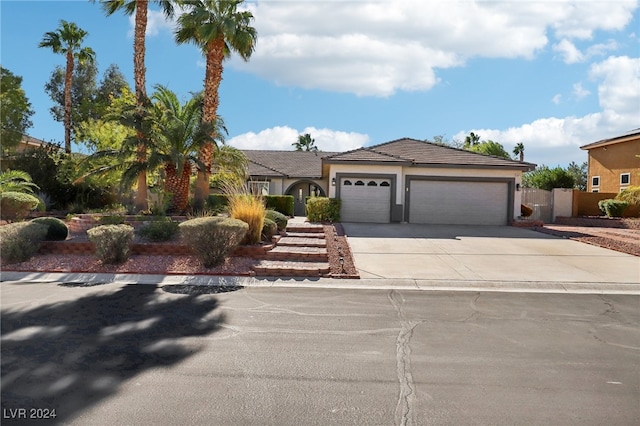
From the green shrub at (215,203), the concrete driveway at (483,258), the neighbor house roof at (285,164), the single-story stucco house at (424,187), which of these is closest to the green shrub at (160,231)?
the green shrub at (215,203)

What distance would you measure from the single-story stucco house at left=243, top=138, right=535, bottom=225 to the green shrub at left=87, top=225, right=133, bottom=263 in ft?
36.2

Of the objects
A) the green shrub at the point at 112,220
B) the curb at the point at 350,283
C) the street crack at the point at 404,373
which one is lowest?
the street crack at the point at 404,373

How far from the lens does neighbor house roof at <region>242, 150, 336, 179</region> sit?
2809 centimetres

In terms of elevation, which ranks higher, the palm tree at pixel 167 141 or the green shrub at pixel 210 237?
the palm tree at pixel 167 141

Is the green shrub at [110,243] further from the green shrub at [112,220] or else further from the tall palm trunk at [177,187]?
the tall palm trunk at [177,187]

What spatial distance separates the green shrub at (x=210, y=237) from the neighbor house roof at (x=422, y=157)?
11.2 meters

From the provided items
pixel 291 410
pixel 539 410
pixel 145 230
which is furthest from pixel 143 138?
pixel 539 410

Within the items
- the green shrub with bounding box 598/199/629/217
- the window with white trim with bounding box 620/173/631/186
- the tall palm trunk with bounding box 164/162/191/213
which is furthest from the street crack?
the window with white trim with bounding box 620/173/631/186

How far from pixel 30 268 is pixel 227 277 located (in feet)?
16.0

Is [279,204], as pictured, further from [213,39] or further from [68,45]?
[68,45]

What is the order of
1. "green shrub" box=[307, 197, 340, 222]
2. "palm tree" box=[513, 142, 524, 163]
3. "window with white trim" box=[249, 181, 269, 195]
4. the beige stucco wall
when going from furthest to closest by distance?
"palm tree" box=[513, 142, 524, 163] < the beige stucco wall < "green shrub" box=[307, 197, 340, 222] < "window with white trim" box=[249, 181, 269, 195]

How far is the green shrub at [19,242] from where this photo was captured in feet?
35.9

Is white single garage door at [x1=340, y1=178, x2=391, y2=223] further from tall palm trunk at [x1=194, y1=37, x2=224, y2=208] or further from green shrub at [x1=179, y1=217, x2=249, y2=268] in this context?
green shrub at [x1=179, y1=217, x2=249, y2=268]

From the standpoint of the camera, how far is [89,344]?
5473mm
